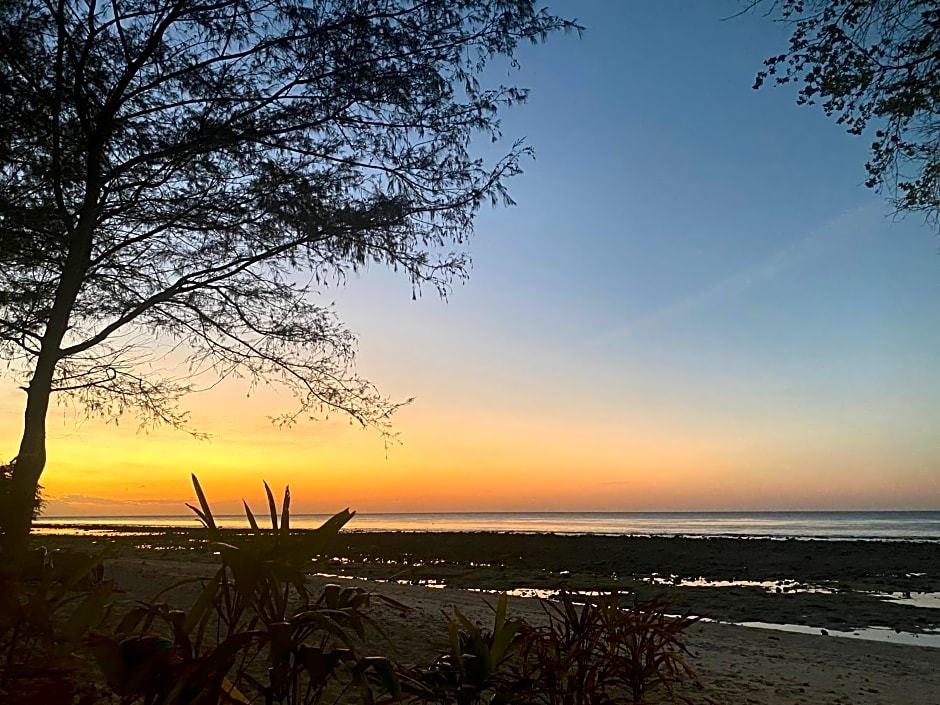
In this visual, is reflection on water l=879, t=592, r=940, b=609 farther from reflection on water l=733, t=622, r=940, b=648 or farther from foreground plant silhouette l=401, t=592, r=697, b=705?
foreground plant silhouette l=401, t=592, r=697, b=705

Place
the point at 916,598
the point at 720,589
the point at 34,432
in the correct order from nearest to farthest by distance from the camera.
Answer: the point at 34,432 < the point at 916,598 < the point at 720,589

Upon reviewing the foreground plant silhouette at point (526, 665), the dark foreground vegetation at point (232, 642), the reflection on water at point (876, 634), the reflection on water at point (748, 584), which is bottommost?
the reflection on water at point (748, 584)

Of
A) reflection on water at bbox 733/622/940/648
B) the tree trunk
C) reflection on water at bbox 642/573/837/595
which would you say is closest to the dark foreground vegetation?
the tree trunk

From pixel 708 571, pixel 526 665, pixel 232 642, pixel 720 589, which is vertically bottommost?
pixel 708 571

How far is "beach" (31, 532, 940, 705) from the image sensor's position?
18.6 feet

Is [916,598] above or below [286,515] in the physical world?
below

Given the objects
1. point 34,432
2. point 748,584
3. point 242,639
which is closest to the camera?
point 242,639

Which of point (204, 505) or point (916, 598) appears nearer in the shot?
point (204, 505)

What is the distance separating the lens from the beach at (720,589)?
5.66m

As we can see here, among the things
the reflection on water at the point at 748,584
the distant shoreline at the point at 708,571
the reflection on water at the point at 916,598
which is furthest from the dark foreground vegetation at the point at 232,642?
the reflection on water at the point at 748,584

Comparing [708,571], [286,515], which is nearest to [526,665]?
[286,515]

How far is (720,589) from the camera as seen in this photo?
1520 centimetres

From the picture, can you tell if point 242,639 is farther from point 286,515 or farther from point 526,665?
point 526,665

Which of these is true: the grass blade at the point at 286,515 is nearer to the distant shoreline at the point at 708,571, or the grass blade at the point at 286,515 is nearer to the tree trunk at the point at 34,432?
the tree trunk at the point at 34,432
